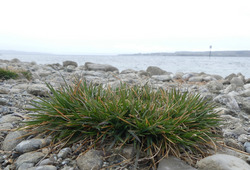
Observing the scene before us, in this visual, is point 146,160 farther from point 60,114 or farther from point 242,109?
Answer: point 242,109

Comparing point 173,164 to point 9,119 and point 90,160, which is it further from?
point 9,119

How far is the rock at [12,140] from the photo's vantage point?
2522mm

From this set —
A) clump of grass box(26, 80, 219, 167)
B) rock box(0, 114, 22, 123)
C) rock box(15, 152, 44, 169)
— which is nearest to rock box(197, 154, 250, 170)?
clump of grass box(26, 80, 219, 167)

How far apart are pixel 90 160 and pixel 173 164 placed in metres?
0.77

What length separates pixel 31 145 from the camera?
7.99 ft

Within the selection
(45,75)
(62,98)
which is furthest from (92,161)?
(45,75)

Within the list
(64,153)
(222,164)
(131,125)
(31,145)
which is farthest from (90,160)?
(222,164)

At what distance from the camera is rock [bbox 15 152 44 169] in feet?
7.20

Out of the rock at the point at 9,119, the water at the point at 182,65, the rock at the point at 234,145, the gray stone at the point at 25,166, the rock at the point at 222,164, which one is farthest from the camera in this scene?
the water at the point at 182,65

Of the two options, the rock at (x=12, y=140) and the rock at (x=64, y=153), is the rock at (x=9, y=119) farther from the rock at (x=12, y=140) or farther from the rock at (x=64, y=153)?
the rock at (x=64, y=153)

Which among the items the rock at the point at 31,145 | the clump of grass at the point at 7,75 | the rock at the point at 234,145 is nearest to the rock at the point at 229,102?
the rock at the point at 234,145

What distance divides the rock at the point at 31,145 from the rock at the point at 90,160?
517 mm

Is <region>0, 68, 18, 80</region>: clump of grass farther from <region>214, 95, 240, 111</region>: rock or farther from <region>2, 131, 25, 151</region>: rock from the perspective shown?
Answer: <region>214, 95, 240, 111</region>: rock

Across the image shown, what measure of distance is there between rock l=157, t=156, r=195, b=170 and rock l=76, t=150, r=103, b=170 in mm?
565
